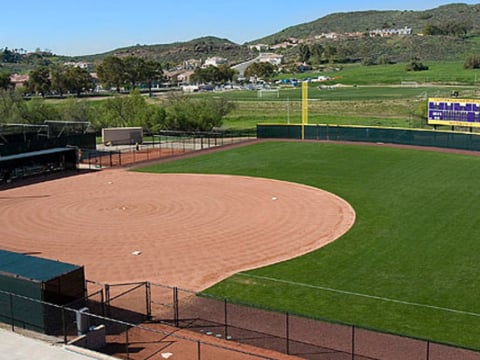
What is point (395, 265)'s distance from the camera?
26.7m

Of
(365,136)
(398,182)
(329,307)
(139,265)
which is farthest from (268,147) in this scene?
(329,307)

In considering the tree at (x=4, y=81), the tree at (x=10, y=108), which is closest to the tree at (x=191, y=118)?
the tree at (x=10, y=108)

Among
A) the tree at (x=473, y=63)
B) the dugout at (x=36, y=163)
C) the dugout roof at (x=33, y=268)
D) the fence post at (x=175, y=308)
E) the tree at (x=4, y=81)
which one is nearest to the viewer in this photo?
the dugout roof at (x=33, y=268)

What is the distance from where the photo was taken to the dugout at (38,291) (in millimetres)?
19984

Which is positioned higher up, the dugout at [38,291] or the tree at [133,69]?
the tree at [133,69]

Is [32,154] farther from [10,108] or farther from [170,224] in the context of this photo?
[10,108]

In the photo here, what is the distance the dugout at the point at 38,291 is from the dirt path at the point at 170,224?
14.8 feet

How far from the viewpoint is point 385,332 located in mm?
19750

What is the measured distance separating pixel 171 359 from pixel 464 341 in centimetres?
963

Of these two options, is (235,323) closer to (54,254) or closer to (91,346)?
(91,346)

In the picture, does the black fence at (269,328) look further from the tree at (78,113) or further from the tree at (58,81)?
the tree at (58,81)

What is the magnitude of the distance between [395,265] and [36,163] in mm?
38924

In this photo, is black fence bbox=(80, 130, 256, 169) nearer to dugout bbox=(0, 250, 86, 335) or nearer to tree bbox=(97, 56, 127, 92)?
dugout bbox=(0, 250, 86, 335)

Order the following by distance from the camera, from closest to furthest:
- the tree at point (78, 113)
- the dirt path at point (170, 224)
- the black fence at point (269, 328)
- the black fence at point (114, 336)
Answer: the black fence at point (269, 328), the black fence at point (114, 336), the dirt path at point (170, 224), the tree at point (78, 113)
